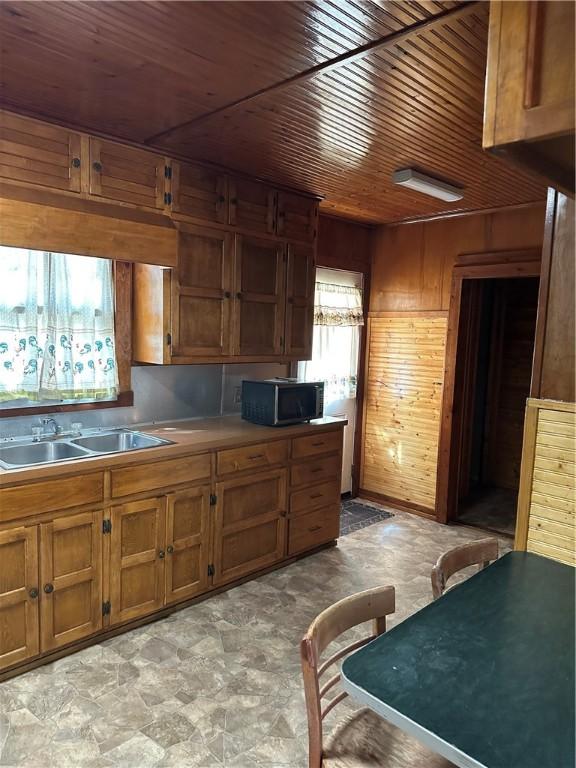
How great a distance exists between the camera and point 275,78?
6.88ft

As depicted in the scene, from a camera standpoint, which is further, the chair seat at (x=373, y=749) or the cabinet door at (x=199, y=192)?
the cabinet door at (x=199, y=192)

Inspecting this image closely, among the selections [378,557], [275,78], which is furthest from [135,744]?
[275,78]

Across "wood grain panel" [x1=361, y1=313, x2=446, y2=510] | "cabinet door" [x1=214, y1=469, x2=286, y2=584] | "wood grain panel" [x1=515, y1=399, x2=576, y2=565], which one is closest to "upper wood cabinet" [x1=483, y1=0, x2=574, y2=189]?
"wood grain panel" [x1=515, y1=399, x2=576, y2=565]

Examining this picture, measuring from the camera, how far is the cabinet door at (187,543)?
292 centimetres

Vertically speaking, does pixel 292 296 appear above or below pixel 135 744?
above

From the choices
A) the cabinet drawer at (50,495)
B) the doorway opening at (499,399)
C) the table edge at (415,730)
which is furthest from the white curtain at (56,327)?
the doorway opening at (499,399)

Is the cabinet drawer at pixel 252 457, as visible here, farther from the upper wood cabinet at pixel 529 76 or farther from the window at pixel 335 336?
the upper wood cabinet at pixel 529 76

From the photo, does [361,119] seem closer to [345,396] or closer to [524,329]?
A: [345,396]

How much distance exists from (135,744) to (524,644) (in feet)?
5.01

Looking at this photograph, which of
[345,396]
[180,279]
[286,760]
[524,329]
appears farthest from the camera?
[524,329]

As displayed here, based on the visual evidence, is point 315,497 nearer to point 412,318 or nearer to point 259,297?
point 259,297

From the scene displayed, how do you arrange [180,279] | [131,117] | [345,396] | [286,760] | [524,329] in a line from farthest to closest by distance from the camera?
[524,329] → [345,396] → [180,279] → [131,117] → [286,760]

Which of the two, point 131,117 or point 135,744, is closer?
point 135,744

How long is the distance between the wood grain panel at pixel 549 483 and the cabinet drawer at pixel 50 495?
6.39ft
